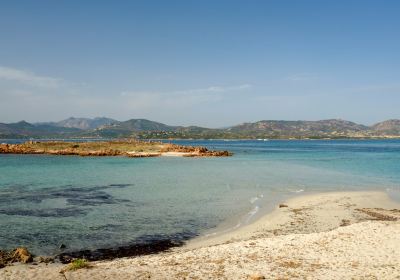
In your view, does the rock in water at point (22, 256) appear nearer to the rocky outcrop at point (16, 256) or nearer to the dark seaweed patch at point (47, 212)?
the rocky outcrop at point (16, 256)

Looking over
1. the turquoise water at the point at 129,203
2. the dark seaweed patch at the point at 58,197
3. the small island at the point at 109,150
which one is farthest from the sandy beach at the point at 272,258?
the small island at the point at 109,150

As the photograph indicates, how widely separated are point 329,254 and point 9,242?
15.3 metres

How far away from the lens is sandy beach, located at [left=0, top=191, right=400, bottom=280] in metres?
14.0

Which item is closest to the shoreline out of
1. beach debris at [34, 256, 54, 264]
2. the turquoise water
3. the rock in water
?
the turquoise water

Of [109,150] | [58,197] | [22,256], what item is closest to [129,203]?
[58,197]

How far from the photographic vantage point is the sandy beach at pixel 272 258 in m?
14.0

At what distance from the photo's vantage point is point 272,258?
15.9m

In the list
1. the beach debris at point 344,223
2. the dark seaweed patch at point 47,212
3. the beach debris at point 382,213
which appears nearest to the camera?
the beach debris at point 344,223

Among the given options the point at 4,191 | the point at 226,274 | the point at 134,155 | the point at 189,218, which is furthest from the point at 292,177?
the point at 134,155

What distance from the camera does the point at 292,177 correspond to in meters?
52.0

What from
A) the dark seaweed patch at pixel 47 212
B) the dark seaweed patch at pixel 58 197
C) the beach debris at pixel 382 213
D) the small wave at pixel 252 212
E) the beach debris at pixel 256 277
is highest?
the beach debris at pixel 256 277

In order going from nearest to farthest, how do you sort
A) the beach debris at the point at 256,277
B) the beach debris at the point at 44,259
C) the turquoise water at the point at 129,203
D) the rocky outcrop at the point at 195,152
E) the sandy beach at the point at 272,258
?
the beach debris at the point at 256,277, the sandy beach at the point at 272,258, the beach debris at the point at 44,259, the turquoise water at the point at 129,203, the rocky outcrop at the point at 195,152

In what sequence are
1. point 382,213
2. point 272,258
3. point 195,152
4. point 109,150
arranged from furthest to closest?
1. point 195,152
2. point 109,150
3. point 382,213
4. point 272,258

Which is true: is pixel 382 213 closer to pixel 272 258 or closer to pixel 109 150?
pixel 272 258
